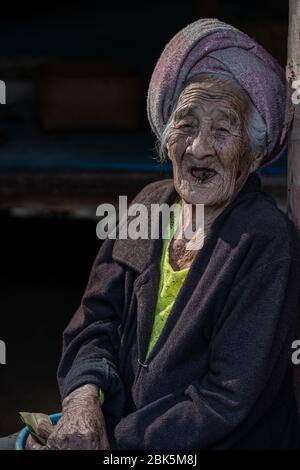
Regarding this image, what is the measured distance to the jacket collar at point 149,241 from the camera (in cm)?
291

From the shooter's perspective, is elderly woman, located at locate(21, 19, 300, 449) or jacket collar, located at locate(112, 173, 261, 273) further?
jacket collar, located at locate(112, 173, 261, 273)

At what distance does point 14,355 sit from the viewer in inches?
213

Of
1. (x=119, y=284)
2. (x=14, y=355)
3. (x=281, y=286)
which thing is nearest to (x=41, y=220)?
(x=14, y=355)

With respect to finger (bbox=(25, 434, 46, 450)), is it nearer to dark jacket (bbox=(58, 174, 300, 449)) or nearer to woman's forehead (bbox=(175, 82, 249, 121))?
dark jacket (bbox=(58, 174, 300, 449))

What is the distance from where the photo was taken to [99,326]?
3010 millimetres

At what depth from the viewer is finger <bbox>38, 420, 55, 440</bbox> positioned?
2.79 m

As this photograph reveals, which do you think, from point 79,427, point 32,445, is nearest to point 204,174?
point 79,427

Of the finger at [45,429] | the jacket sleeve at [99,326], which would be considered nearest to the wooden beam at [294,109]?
the jacket sleeve at [99,326]

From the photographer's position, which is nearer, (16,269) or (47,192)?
(47,192)

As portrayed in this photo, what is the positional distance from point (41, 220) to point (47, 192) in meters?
1.75

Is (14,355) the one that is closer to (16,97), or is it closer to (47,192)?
(47,192)

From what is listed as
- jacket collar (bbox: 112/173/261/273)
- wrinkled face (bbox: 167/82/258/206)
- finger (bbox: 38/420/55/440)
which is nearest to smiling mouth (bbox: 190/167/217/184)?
wrinkled face (bbox: 167/82/258/206)

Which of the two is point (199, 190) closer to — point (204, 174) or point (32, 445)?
point (204, 174)

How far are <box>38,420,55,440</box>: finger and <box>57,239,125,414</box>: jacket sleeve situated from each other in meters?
0.13
